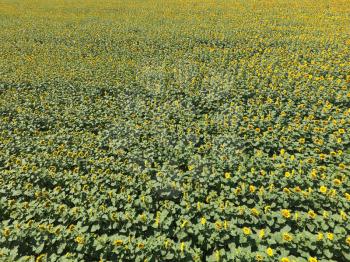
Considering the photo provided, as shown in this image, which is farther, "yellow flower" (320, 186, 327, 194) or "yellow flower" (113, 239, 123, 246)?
"yellow flower" (320, 186, 327, 194)

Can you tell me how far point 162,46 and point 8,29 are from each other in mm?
11066

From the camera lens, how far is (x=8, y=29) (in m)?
16.5

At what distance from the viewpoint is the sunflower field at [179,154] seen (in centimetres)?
346

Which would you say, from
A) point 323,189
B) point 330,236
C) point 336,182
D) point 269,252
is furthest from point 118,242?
point 336,182

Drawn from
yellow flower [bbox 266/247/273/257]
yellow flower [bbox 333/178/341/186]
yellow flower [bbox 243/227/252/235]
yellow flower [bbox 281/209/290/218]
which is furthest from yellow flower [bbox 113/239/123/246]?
yellow flower [bbox 333/178/341/186]

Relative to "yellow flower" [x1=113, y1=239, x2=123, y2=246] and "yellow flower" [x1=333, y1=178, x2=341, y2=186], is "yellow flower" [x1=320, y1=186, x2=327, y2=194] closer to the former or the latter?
"yellow flower" [x1=333, y1=178, x2=341, y2=186]

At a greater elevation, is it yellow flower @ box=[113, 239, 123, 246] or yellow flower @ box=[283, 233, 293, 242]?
yellow flower @ box=[283, 233, 293, 242]

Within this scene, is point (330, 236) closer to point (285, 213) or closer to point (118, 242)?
point (285, 213)

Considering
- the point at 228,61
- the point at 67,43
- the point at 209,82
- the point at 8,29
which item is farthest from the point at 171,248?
the point at 8,29

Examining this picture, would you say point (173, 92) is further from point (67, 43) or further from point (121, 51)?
point (67, 43)

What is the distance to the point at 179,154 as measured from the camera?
5.11m

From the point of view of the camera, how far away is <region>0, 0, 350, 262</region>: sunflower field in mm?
3463

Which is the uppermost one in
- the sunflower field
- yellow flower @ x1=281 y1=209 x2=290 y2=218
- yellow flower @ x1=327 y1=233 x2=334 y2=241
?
yellow flower @ x1=327 y1=233 x2=334 y2=241

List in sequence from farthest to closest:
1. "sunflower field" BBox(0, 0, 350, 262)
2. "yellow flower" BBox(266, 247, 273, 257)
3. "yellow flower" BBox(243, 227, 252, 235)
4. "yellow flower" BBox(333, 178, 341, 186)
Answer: "yellow flower" BBox(333, 178, 341, 186), "sunflower field" BBox(0, 0, 350, 262), "yellow flower" BBox(243, 227, 252, 235), "yellow flower" BBox(266, 247, 273, 257)
